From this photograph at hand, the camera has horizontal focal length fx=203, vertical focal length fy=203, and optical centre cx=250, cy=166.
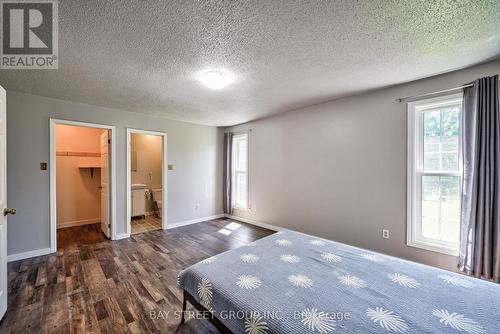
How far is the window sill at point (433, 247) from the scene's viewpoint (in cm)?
229

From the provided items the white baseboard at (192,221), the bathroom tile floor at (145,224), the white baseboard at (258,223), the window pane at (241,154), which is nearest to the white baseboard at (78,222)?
the bathroom tile floor at (145,224)

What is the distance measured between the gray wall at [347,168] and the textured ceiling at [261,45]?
1.09 ft

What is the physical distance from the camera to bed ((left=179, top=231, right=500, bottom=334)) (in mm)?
1056

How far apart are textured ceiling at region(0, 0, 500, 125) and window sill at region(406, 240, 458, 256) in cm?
200

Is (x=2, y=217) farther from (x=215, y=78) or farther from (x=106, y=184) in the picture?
(x=215, y=78)

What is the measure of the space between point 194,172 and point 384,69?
3.98 meters

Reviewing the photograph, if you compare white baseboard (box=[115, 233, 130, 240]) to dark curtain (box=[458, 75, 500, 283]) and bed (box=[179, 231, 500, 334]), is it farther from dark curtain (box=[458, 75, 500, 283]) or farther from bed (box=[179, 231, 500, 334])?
dark curtain (box=[458, 75, 500, 283])

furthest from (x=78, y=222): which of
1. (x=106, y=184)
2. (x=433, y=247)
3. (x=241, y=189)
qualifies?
(x=433, y=247)

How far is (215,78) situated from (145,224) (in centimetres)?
386

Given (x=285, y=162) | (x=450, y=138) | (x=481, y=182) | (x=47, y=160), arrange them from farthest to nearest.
→ (x=285, y=162) → (x=47, y=160) → (x=450, y=138) → (x=481, y=182)

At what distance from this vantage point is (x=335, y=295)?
4.16 ft

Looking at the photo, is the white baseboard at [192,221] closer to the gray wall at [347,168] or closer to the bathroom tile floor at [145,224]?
the bathroom tile floor at [145,224]

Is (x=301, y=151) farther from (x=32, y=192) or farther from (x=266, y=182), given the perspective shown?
(x=32, y=192)

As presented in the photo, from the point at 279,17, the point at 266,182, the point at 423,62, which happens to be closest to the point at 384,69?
the point at 423,62
